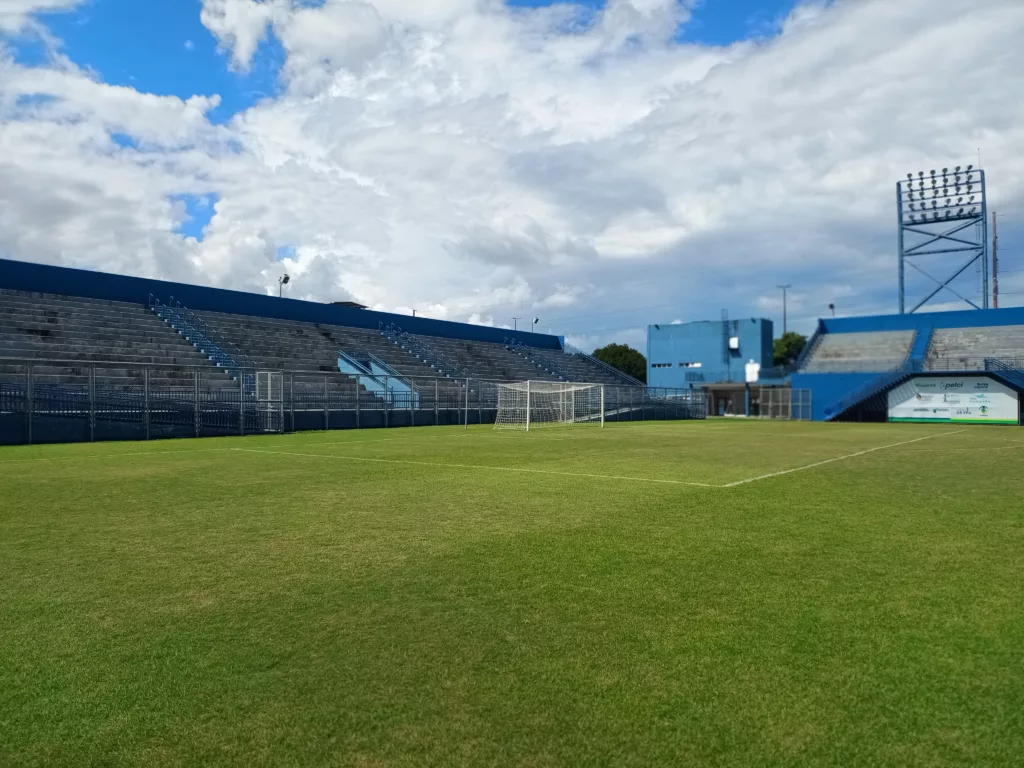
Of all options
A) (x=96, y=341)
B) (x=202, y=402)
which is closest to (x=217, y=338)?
(x=96, y=341)

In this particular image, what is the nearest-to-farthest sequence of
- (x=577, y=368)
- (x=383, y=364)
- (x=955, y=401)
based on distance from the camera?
(x=383, y=364) → (x=955, y=401) → (x=577, y=368)

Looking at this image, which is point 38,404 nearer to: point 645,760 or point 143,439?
point 143,439

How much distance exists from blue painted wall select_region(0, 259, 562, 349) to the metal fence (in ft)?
28.0

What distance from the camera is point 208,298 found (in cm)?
3772

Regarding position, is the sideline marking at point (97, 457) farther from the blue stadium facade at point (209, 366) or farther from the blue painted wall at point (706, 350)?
the blue painted wall at point (706, 350)

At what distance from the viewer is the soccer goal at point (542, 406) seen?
33.1 metres

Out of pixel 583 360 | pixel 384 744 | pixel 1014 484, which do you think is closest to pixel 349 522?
pixel 384 744

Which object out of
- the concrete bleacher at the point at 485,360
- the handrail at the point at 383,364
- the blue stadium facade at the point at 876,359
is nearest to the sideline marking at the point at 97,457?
the handrail at the point at 383,364

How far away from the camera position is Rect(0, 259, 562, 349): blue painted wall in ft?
101

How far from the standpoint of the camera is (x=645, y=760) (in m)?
2.65

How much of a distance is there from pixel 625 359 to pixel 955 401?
56.8m

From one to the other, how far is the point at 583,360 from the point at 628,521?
5157cm

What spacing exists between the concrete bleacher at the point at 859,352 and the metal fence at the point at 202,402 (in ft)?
87.4

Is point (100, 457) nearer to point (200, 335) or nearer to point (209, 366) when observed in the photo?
point (209, 366)
